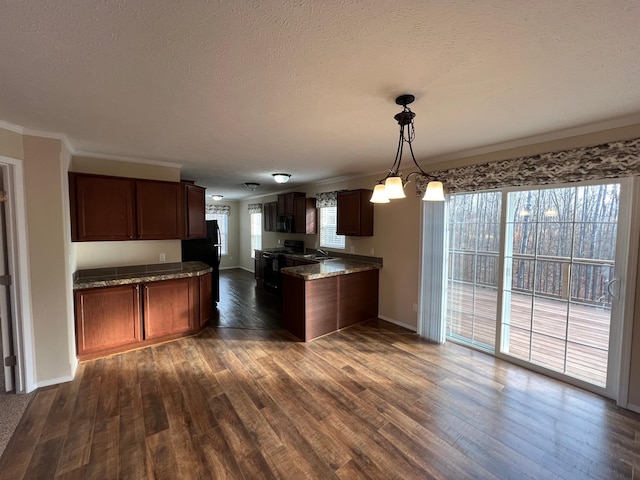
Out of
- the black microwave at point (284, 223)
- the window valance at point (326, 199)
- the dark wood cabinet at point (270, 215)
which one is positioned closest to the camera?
the window valance at point (326, 199)

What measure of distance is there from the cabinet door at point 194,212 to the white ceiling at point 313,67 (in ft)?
4.23

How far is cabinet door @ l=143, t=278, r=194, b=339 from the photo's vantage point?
11.2 feet

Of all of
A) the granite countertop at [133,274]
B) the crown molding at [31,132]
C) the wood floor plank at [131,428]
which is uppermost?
the crown molding at [31,132]

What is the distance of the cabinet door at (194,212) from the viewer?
3.87m

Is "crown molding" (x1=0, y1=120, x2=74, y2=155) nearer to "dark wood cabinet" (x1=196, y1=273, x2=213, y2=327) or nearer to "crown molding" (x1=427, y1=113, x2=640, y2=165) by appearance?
"dark wood cabinet" (x1=196, y1=273, x2=213, y2=327)

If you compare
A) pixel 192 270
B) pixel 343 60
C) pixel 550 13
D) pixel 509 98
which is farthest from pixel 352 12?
pixel 192 270

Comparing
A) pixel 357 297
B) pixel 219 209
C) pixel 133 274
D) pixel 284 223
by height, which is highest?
Result: pixel 219 209

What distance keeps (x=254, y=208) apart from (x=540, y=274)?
6.73 meters

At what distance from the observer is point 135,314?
10.9 feet

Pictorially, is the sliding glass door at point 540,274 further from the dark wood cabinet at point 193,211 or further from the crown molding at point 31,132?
the crown molding at point 31,132

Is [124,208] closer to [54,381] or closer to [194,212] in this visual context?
[194,212]

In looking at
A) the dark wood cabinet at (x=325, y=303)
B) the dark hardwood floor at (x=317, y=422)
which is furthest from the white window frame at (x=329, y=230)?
the dark hardwood floor at (x=317, y=422)

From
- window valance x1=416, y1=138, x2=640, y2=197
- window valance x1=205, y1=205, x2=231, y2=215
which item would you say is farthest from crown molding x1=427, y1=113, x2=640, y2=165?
window valance x1=205, y1=205, x2=231, y2=215

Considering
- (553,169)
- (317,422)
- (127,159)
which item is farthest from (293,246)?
(553,169)
